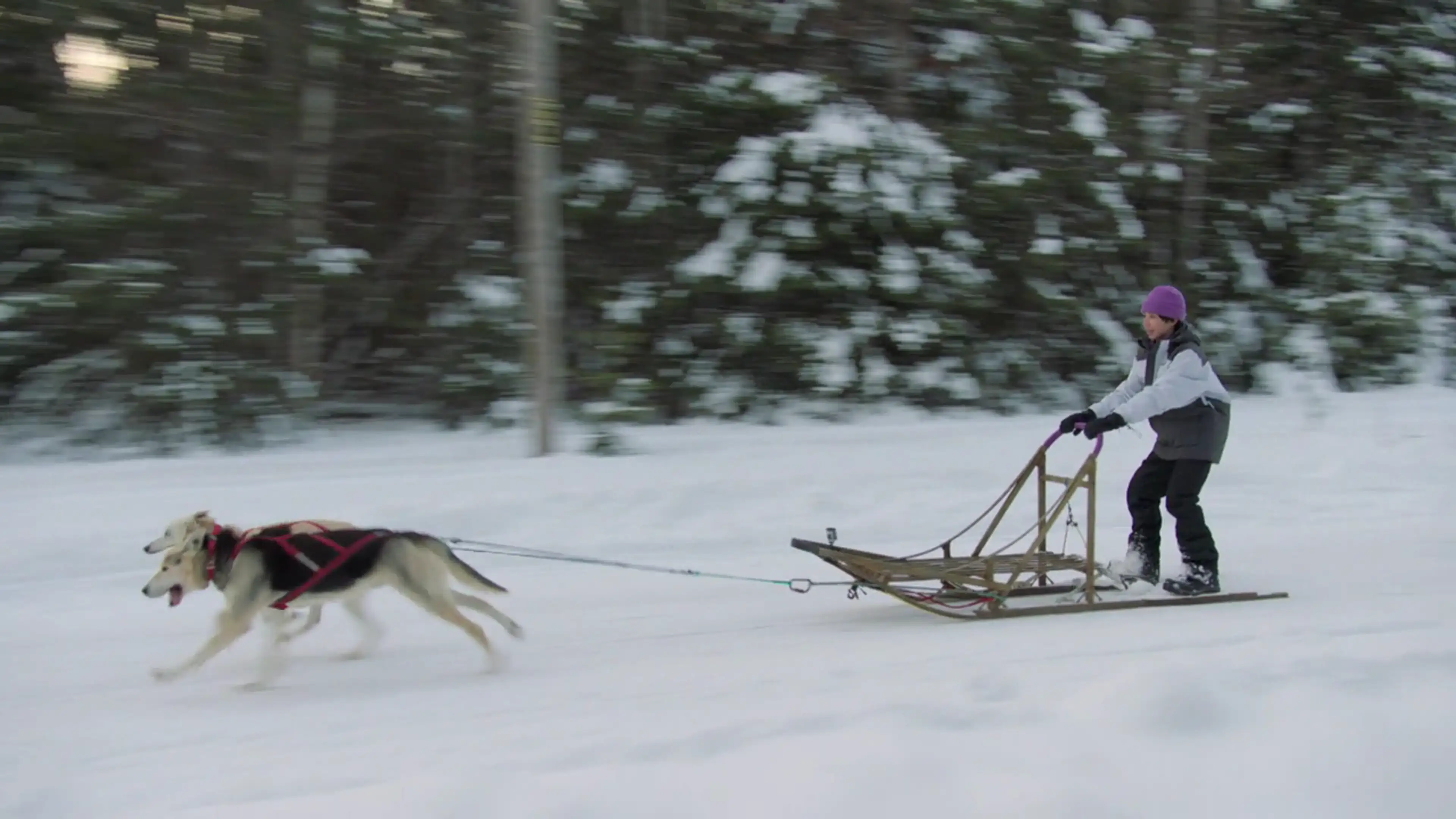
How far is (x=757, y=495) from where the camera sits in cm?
783

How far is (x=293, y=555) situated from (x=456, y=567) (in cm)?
63

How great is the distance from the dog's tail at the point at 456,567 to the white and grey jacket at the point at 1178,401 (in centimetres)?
302

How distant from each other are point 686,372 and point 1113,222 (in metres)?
4.52

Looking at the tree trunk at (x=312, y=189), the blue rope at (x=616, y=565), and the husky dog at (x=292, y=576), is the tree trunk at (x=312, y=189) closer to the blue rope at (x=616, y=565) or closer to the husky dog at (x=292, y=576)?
the blue rope at (x=616, y=565)

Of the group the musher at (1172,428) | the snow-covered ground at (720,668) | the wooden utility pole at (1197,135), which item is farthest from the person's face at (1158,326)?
the wooden utility pole at (1197,135)

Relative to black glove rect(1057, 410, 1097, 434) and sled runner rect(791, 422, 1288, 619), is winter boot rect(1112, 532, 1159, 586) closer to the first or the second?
sled runner rect(791, 422, 1288, 619)

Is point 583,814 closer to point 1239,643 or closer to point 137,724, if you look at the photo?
point 137,724

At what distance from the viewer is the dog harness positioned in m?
4.42

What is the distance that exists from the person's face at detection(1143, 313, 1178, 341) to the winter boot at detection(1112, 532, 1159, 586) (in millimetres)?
1059

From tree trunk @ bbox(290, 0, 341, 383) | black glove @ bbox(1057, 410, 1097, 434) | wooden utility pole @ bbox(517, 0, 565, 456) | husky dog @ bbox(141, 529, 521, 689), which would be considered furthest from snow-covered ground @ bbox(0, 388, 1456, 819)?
tree trunk @ bbox(290, 0, 341, 383)

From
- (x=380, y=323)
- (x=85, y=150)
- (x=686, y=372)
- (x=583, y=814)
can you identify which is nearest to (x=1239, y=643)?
(x=583, y=814)

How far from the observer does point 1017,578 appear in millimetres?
5367

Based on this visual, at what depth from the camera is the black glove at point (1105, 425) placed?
5.39m

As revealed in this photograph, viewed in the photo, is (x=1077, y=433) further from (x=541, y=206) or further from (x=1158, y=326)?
(x=541, y=206)
